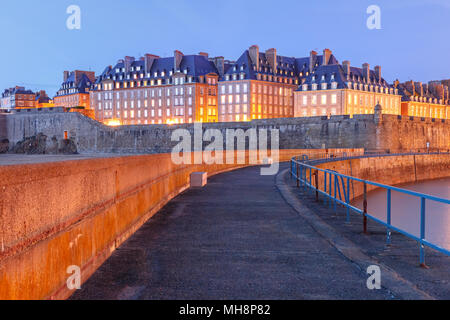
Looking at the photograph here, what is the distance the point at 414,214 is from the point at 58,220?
31239 millimetres

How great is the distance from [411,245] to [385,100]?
91.3 meters

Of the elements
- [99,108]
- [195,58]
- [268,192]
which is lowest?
[268,192]

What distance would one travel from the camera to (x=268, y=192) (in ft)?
55.6

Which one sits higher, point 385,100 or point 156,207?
point 385,100

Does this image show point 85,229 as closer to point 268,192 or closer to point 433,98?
point 268,192

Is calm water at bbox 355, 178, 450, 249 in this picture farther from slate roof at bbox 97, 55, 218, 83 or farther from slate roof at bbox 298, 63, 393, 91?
slate roof at bbox 97, 55, 218, 83

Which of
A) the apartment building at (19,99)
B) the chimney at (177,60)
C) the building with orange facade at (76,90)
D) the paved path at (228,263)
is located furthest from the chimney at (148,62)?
the paved path at (228,263)

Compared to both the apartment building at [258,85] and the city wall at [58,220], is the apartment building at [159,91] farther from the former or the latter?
the city wall at [58,220]

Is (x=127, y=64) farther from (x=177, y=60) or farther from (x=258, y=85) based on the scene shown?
(x=258, y=85)

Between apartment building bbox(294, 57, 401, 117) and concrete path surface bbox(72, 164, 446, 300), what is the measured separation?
242 feet

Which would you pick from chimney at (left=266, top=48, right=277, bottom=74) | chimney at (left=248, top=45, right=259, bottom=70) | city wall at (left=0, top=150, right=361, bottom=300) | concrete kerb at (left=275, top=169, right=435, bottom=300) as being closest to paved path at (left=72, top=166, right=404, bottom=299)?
concrete kerb at (left=275, top=169, right=435, bottom=300)
